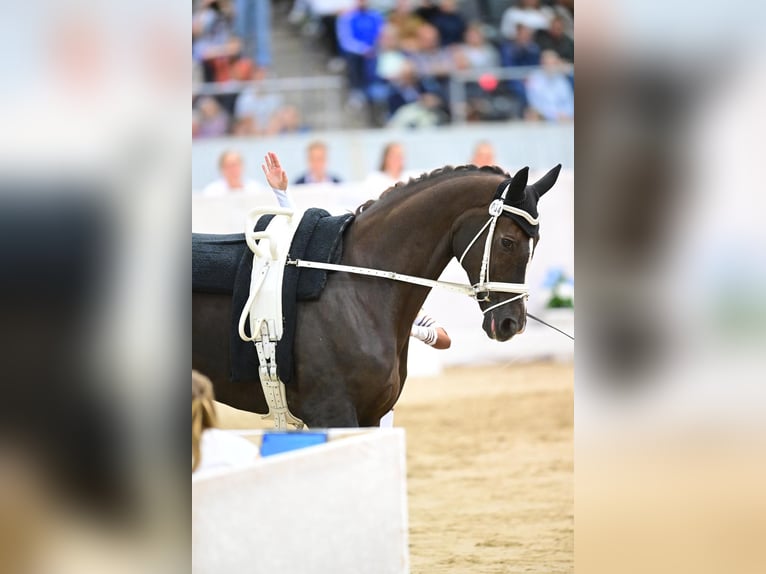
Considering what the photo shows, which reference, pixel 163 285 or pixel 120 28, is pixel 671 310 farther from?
pixel 120 28

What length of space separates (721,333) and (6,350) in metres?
1.12

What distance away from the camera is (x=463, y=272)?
288 centimetres

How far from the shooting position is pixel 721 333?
1.59 metres

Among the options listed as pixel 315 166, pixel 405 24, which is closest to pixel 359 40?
pixel 405 24

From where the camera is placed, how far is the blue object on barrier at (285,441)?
1.84 metres

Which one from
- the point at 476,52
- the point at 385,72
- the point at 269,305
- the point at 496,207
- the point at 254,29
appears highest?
the point at 496,207

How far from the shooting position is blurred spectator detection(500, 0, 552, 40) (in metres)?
10.3

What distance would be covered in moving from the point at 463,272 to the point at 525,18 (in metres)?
8.21

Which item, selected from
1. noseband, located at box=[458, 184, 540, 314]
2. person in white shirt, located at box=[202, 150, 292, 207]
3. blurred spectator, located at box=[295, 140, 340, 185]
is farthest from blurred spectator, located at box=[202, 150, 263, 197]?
noseband, located at box=[458, 184, 540, 314]

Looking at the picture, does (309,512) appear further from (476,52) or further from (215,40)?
(476,52)

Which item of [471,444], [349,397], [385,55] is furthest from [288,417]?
[385,55]

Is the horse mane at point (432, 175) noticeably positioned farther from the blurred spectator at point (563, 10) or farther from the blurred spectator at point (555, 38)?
the blurred spectator at point (555, 38)

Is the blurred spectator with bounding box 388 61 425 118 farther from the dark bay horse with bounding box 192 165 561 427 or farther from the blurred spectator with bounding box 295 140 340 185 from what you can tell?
the dark bay horse with bounding box 192 165 561 427

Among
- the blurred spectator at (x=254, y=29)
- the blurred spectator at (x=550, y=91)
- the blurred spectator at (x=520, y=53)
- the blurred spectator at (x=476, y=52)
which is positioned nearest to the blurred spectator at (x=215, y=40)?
the blurred spectator at (x=254, y=29)
